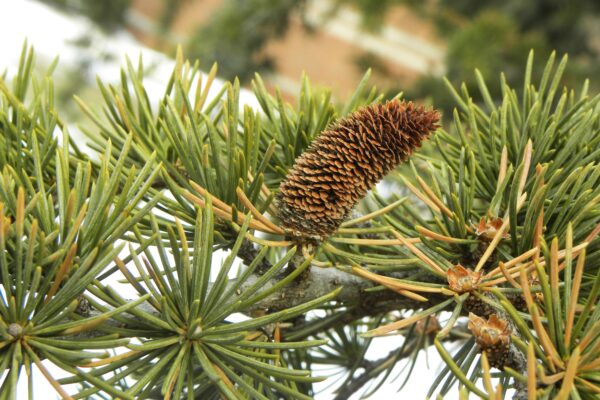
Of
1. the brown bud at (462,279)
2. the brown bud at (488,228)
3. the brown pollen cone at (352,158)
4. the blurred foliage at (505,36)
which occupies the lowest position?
the brown bud at (462,279)

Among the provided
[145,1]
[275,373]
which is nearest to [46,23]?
[145,1]

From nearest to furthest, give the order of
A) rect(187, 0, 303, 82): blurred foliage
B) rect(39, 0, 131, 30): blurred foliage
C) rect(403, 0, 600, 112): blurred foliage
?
rect(403, 0, 600, 112): blurred foliage → rect(187, 0, 303, 82): blurred foliage → rect(39, 0, 131, 30): blurred foliage

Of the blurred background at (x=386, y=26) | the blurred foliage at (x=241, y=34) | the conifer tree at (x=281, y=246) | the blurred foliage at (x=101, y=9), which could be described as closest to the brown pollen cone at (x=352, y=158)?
the conifer tree at (x=281, y=246)

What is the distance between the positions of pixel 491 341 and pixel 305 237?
0.07 metres

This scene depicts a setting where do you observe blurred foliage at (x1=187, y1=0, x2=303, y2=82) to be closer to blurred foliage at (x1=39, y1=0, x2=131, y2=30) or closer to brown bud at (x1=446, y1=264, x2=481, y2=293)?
blurred foliage at (x1=39, y1=0, x2=131, y2=30)

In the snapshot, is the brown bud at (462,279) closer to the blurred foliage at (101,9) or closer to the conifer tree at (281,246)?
the conifer tree at (281,246)

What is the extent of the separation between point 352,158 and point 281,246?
0.04m

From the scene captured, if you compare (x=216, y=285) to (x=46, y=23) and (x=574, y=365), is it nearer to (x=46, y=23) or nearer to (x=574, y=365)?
(x=574, y=365)

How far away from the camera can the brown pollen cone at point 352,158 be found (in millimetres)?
213

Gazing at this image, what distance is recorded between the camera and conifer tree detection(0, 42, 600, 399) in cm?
18

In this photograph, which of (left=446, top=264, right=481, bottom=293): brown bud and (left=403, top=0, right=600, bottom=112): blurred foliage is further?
(left=403, top=0, right=600, bottom=112): blurred foliage

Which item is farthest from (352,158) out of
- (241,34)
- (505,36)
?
(241,34)

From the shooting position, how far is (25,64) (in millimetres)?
292

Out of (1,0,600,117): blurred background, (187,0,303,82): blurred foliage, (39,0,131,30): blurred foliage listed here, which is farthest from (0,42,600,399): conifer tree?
(39,0,131,30): blurred foliage
